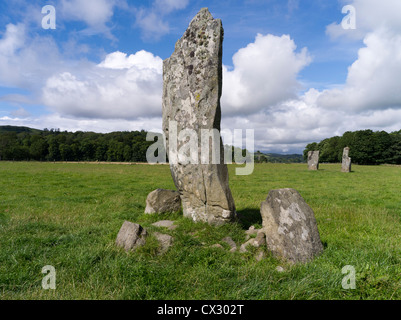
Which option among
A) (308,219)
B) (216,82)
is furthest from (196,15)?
(308,219)

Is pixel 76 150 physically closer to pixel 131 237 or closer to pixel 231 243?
pixel 131 237

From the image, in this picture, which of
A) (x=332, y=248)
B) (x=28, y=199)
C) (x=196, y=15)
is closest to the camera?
(x=332, y=248)

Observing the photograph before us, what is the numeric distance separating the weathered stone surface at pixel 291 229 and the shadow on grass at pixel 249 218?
2.30 metres

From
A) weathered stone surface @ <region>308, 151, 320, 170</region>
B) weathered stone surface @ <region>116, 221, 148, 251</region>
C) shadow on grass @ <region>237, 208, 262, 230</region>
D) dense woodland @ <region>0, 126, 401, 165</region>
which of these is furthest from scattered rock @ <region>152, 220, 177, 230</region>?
dense woodland @ <region>0, 126, 401, 165</region>

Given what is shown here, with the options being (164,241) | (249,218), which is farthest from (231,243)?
(249,218)

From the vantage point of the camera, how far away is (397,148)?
67.3 m

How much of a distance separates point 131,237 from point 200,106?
13.2 ft

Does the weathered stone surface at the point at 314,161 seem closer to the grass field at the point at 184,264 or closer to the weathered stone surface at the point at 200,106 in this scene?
the grass field at the point at 184,264

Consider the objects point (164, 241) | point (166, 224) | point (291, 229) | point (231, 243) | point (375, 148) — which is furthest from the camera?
point (375, 148)

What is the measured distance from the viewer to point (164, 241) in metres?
5.85

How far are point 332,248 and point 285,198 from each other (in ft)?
5.38
